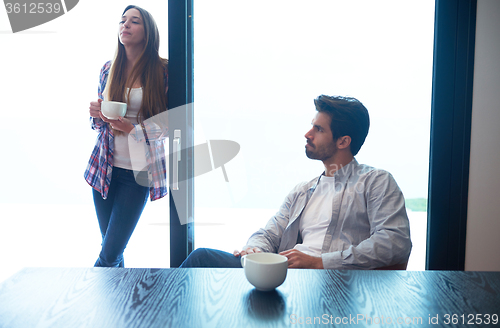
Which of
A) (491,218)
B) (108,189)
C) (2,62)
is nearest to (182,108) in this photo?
(108,189)

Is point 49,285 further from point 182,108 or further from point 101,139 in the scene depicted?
point 182,108

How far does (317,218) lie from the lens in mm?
1549

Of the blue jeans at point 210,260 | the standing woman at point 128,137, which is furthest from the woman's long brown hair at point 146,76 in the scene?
the blue jeans at point 210,260

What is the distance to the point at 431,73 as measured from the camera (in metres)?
1.95

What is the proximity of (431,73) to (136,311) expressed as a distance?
1.93 meters

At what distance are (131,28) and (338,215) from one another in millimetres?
1429

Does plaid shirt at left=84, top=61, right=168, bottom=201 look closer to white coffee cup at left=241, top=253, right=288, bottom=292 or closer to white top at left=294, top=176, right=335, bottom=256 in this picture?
white top at left=294, top=176, right=335, bottom=256

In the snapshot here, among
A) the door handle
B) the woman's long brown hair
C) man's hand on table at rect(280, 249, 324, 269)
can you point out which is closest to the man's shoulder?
man's hand on table at rect(280, 249, 324, 269)

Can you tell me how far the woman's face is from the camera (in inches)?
72.5

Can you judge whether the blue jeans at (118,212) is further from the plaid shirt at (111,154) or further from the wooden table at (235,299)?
the wooden table at (235,299)

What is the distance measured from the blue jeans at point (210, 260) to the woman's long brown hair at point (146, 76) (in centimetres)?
83

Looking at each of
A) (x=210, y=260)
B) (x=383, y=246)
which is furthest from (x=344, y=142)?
(x=210, y=260)

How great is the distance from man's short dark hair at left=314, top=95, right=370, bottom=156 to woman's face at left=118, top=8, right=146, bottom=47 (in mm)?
1035

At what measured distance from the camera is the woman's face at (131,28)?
1842 mm
